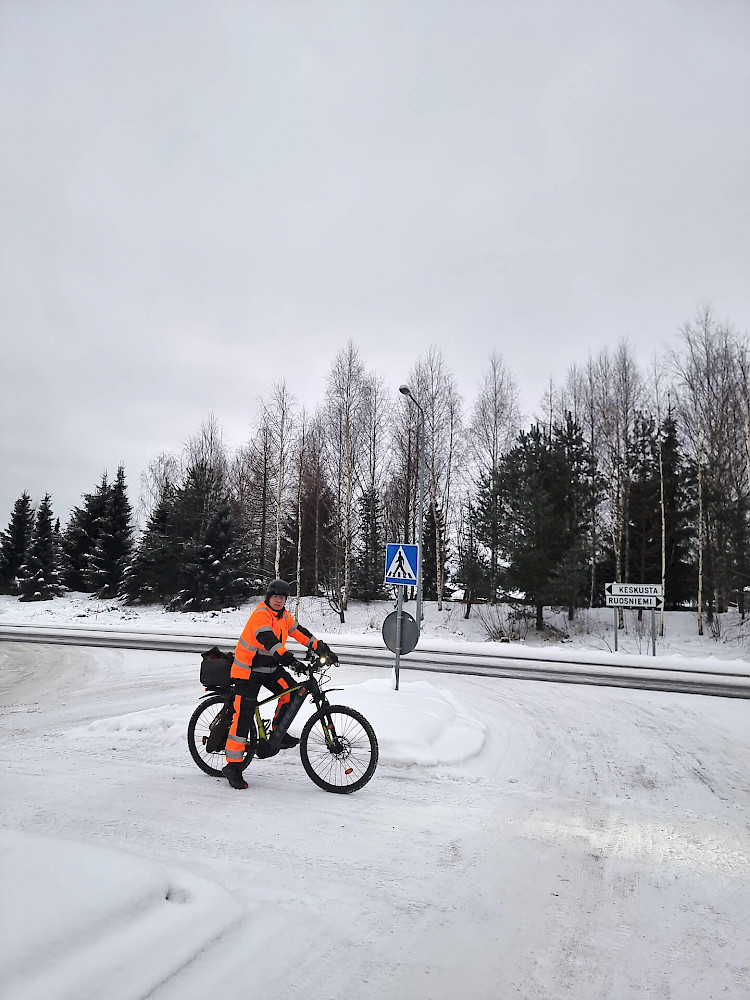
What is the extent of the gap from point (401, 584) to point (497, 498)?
16.8 meters

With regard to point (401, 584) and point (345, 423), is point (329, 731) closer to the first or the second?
point (401, 584)

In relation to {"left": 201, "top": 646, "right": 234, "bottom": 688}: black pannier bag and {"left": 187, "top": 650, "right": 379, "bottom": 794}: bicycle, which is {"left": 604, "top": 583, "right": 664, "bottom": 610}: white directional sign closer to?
{"left": 187, "top": 650, "right": 379, "bottom": 794}: bicycle

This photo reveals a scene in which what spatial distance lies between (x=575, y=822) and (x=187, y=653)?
13.6 metres

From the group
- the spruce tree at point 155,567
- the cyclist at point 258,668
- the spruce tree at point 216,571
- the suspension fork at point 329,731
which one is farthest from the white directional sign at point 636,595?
the spruce tree at point 155,567

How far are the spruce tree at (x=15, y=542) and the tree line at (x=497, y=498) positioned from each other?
25.6 feet

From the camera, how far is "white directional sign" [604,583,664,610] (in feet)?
59.6

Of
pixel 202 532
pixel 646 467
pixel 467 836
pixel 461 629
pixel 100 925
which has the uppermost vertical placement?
pixel 646 467

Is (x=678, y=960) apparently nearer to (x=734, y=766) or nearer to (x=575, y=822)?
(x=575, y=822)

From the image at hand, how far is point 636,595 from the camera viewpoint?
18.4 m

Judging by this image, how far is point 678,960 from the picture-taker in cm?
309

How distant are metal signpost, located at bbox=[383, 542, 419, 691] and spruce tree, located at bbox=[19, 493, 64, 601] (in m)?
38.1

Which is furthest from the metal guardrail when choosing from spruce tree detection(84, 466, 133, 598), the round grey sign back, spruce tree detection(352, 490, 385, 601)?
spruce tree detection(84, 466, 133, 598)

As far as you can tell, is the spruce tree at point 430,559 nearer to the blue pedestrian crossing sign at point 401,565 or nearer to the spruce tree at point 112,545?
the spruce tree at point 112,545

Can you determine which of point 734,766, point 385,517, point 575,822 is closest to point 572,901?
point 575,822
